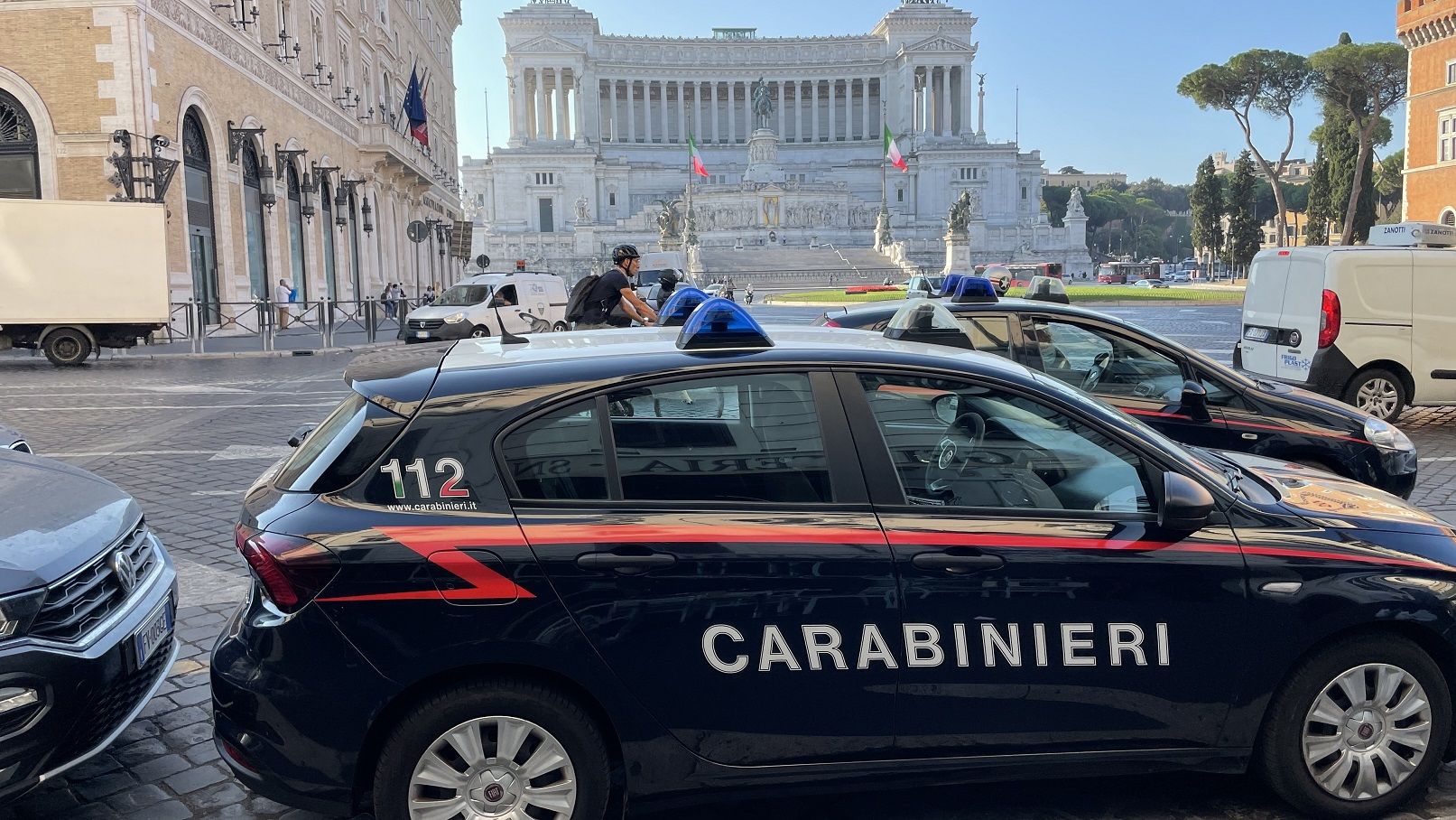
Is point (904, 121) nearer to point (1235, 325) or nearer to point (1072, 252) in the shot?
point (1072, 252)

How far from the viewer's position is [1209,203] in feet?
224

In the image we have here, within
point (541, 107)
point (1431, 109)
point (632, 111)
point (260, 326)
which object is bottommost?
point (260, 326)

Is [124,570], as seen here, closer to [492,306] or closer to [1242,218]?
[492,306]

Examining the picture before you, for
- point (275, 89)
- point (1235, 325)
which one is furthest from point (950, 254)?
point (275, 89)

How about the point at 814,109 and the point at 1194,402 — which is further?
the point at 814,109

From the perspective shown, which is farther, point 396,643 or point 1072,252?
point 1072,252

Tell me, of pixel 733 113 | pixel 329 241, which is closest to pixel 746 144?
pixel 733 113

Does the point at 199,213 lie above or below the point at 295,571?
above

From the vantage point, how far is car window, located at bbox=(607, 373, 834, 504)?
322 cm

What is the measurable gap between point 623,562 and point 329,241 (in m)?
37.8

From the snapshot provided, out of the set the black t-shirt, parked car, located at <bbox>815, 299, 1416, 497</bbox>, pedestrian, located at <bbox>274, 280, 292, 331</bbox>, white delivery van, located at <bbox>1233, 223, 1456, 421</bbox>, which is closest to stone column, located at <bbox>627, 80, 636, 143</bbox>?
pedestrian, located at <bbox>274, 280, 292, 331</bbox>

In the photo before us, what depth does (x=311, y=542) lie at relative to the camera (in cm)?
303

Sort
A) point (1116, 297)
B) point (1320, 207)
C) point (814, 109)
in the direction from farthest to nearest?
1. point (814, 109)
2. point (1320, 207)
3. point (1116, 297)

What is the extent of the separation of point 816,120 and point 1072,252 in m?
33.5
